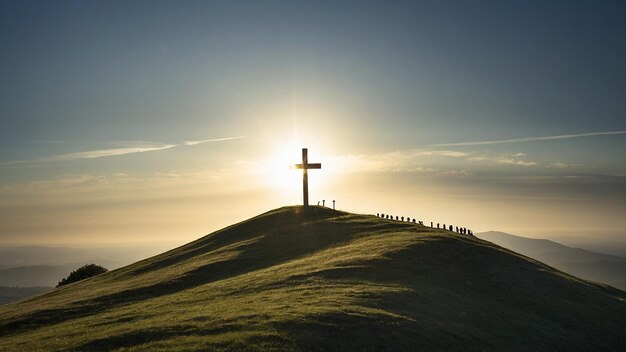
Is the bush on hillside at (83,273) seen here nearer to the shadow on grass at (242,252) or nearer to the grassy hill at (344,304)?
the shadow on grass at (242,252)

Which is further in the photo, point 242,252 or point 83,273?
point 83,273

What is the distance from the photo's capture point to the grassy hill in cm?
2900

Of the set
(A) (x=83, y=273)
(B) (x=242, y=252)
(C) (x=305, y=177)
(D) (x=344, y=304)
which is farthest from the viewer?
(A) (x=83, y=273)

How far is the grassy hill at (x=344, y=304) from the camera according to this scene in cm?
2900

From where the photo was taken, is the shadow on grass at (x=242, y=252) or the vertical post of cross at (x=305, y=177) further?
the vertical post of cross at (x=305, y=177)

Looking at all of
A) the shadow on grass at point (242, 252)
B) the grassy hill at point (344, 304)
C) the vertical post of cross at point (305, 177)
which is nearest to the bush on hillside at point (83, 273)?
the shadow on grass at point (242, 252)

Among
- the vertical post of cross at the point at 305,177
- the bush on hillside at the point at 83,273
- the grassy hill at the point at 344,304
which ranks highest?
the vertical post of cross at the point at 305,177

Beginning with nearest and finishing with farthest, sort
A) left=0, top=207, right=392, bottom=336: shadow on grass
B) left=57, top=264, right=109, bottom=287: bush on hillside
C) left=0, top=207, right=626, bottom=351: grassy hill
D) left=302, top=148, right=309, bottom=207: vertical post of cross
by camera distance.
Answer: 1. left=0, top=207, right=626, bottom=351: grassy hill
2. left=0, top=207, right=392, bottom=336: shadow on grass
3. left=302, top=148, right=309, bottom=207: vertical post of cross
4. left=57, top=264, right=109, bottom=287: bush on hillside

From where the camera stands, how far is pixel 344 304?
32.7 metres

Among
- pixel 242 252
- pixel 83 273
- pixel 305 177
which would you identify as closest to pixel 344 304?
pixel 242 252

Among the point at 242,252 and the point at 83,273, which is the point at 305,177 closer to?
the point at 242,252

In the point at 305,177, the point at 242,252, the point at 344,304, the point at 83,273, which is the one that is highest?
the point at 305,177

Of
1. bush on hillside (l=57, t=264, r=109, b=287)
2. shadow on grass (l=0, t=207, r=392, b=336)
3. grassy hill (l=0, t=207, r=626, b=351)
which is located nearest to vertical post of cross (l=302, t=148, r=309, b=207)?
shadow on grass (l=0, t=207, r=392, b=336)

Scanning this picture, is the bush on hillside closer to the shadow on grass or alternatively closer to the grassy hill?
the shadow on grass
